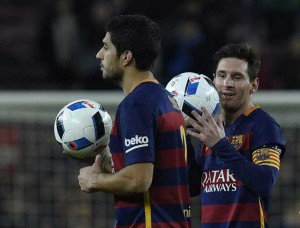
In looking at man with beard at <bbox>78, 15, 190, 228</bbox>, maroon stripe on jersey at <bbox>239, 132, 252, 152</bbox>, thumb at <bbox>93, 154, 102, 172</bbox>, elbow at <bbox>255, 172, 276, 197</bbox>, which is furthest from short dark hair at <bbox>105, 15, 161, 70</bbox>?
elbow at <bbox>255, 172, 276, 197</bbox>

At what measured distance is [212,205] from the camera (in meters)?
5.19

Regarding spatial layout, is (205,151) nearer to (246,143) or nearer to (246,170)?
(246,143)

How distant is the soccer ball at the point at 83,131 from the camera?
5.03 metres

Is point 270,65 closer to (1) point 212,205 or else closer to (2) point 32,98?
(2) point 32,98

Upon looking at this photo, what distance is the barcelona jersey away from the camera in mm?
4902

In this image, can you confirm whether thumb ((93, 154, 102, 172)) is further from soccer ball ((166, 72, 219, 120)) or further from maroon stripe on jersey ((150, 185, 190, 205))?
soccer ball ((166, 72, 219, 120))

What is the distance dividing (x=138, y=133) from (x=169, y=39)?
634 centimetres

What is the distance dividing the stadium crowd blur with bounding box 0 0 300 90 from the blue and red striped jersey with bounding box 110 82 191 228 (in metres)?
5.24

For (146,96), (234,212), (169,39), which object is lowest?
(234,212)

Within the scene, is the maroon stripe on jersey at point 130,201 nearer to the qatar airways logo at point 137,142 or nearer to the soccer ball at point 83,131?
the qatar airways logo at point 137,142

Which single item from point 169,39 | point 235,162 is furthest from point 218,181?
point 169,39

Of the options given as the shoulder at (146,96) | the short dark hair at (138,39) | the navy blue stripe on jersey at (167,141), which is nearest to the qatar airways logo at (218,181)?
the navy blue stripe on jersey at (167,141)

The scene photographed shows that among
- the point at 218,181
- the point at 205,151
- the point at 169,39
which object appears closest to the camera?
the point at 218,181

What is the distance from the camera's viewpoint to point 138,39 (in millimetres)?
4723
